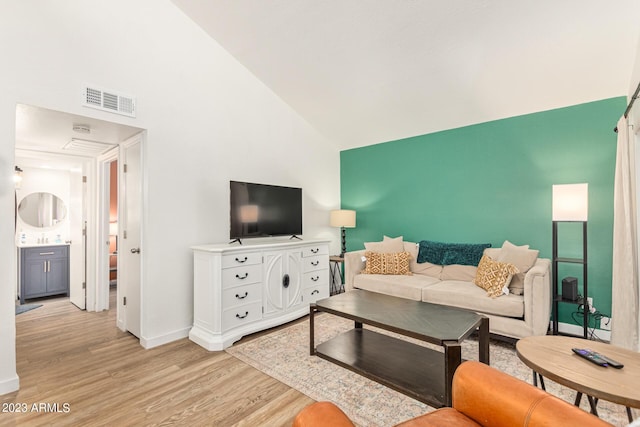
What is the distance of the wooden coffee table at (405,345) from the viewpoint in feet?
6.03

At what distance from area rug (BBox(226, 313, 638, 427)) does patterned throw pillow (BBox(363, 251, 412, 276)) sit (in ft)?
2.95

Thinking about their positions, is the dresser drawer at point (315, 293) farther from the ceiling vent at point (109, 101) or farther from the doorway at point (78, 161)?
the ceiling vent at point (109, 101)

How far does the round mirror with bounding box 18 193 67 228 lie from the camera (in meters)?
4.54

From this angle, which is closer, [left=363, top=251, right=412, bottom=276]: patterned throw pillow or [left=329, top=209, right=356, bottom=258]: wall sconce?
[left=363, top=251, right=412, bottom=276]: patterned throw pillow

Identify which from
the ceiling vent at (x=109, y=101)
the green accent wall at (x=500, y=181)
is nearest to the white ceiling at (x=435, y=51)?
the green accent wall at (x=500, y=181)

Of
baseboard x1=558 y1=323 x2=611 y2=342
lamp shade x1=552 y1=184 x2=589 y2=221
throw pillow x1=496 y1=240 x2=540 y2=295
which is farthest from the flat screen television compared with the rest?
baseboard x1=558 y1=323 x2=611 y2=342

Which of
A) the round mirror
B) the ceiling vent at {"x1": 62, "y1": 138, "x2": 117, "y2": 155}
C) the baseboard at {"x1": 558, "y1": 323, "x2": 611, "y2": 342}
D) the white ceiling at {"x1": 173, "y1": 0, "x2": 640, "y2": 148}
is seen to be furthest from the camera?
the round mirror

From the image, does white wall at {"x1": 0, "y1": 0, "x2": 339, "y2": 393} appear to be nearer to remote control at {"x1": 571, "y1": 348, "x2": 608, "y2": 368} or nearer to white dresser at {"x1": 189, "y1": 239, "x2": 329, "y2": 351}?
white dresser at {"x1": 189, "y1": 239, "x2": 329, "y2": 351}

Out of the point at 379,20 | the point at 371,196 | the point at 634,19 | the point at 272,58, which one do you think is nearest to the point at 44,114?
the point at 272,58

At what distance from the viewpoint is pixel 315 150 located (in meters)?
4.71

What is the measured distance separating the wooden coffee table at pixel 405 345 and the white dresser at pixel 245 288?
2.63 ft

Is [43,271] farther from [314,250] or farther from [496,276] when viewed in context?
[496,276]

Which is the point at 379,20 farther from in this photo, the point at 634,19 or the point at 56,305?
the point at 56,305

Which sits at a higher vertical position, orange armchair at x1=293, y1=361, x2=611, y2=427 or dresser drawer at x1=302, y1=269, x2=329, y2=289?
orange armchair at x1=293, y1=361, x2=611, y2=427
